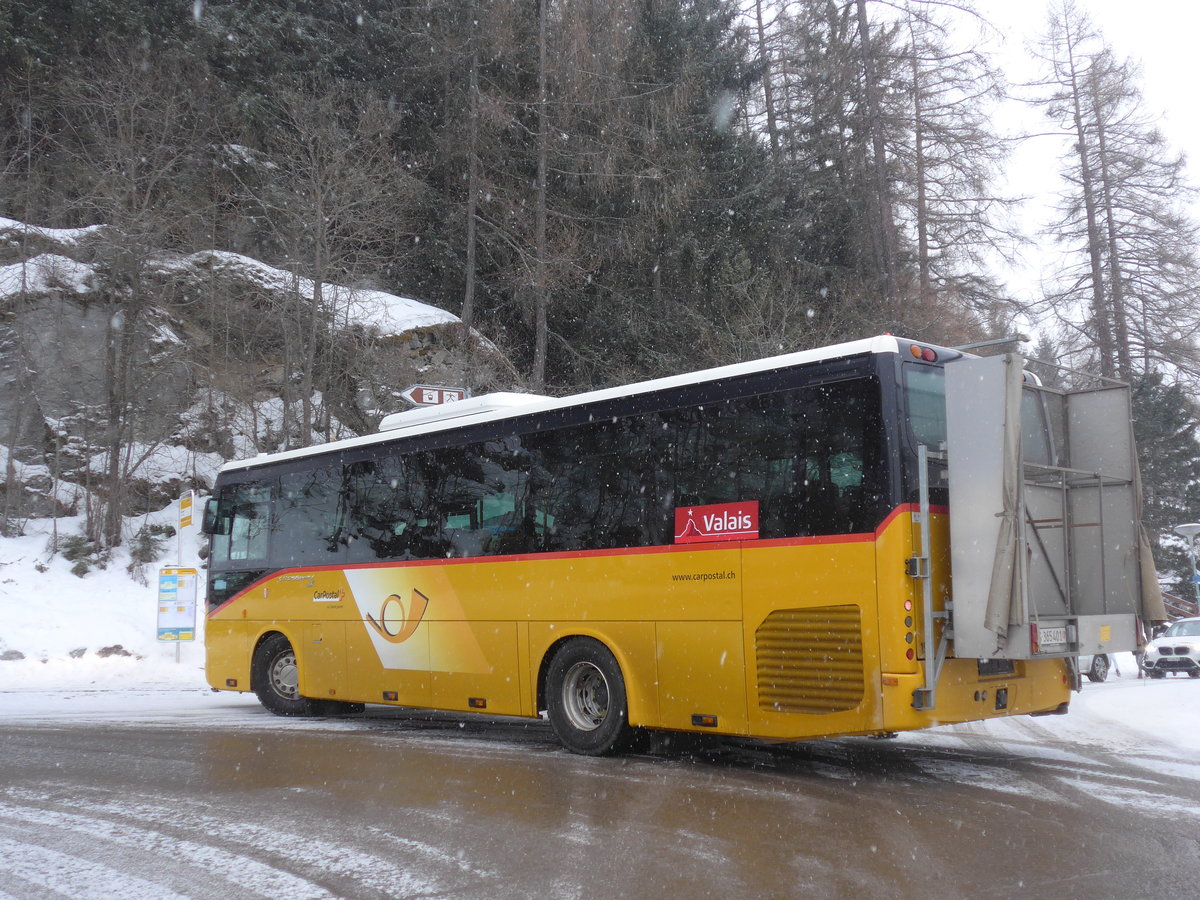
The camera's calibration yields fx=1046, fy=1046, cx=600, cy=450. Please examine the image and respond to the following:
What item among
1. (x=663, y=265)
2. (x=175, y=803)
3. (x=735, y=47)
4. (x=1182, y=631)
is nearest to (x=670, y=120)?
(x=663, y=265)

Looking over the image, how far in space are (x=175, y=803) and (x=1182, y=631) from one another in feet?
73.1

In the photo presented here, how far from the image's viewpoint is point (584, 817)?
668 centimetres

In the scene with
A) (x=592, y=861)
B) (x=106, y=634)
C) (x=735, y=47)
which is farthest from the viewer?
(x=735, y=47)

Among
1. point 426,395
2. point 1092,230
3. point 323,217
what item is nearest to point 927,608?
point 426,395

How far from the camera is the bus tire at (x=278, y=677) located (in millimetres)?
12883

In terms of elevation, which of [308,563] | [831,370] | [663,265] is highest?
[663,265]

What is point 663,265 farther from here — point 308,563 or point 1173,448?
point 1173,448

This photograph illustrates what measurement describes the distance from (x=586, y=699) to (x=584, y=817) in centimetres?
293

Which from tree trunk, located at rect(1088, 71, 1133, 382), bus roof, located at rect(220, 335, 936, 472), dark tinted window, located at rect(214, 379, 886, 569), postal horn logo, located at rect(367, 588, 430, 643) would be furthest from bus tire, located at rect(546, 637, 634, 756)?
tree trunk, located at rect(1088, 71, 1133, 382)

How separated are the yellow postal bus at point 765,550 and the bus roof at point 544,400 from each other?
1.2 inches

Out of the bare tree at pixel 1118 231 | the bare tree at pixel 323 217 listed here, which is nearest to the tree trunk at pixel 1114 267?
the bare tree at pixel 1118 231

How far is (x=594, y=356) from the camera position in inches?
1102

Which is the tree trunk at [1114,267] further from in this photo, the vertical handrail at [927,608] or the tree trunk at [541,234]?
the vertical handrail at [927,608]

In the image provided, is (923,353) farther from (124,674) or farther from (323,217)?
A: (323,217)
